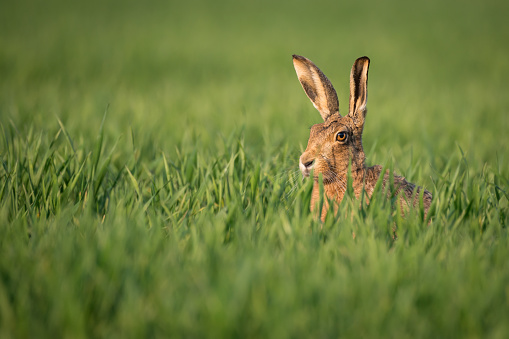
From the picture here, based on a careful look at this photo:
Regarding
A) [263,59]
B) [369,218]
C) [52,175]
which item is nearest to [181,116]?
[52,175]

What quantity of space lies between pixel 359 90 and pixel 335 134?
0.40 m

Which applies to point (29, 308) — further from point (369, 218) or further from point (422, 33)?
point (422, 33)

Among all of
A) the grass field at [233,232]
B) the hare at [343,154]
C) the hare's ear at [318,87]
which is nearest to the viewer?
the grass field at [233,232]

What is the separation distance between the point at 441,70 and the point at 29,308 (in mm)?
12190

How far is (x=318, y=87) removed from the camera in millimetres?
3635

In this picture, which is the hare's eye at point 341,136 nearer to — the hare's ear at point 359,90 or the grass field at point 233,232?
the hare's ear at point 359,90

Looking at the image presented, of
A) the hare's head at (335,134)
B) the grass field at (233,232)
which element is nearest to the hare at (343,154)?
the hare's head at (335,134)

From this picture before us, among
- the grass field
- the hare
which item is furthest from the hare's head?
the grass field

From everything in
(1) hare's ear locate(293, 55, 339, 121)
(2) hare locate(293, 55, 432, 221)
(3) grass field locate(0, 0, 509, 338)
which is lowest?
(3) grass field locate(0, 0, 509, 338)

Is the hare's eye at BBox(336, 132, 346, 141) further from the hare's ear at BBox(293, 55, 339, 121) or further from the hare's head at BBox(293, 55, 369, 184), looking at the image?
the hare's ear at BBox(293, 55, 339, 121)

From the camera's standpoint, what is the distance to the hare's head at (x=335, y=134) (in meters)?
3.28

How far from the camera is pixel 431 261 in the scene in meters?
2.33

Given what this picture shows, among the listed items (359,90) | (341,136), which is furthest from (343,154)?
(359,90)

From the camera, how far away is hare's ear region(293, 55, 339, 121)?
3.55 metres
